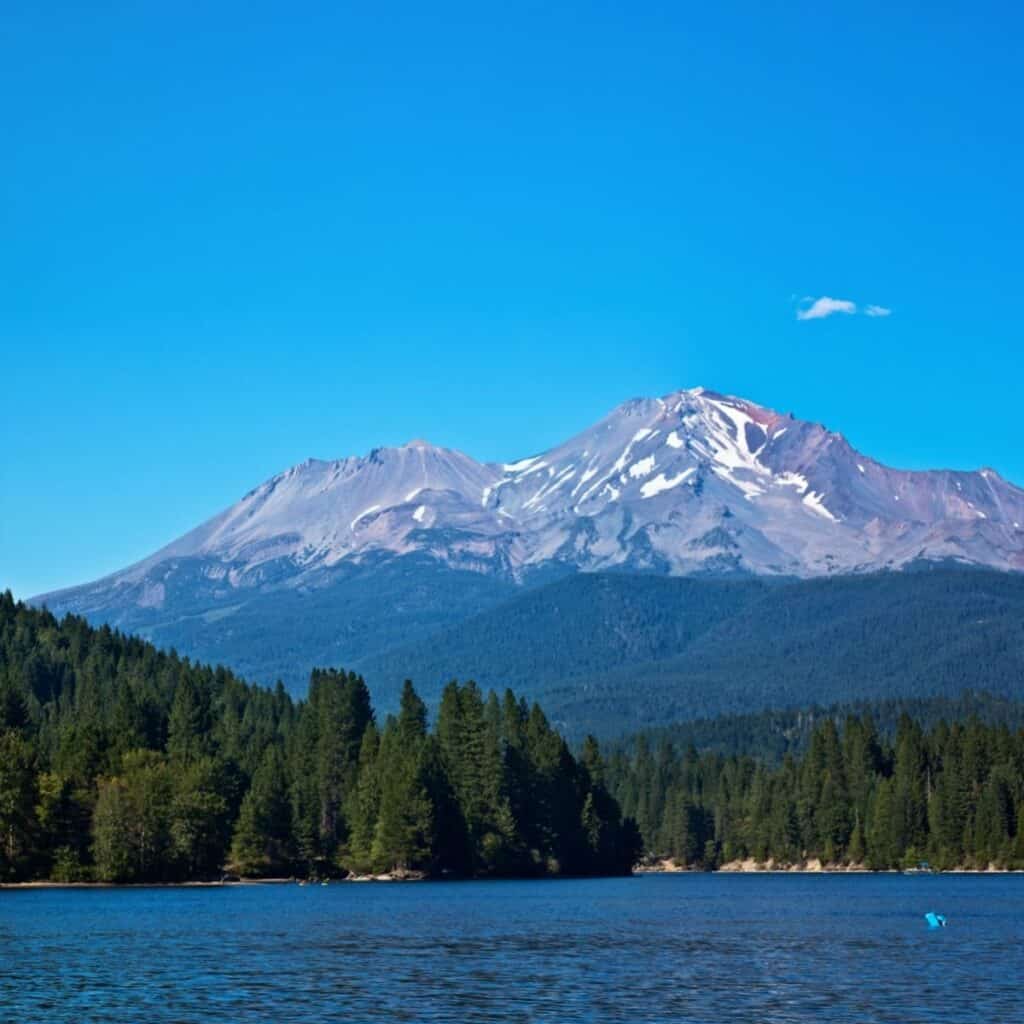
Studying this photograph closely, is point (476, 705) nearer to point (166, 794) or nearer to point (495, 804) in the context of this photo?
point (495, 804)

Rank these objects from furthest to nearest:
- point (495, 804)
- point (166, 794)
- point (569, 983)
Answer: point (495, 804) → point (166, 794) → point (569, 983)

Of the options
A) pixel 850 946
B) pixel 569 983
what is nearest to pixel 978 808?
pixel 850 946

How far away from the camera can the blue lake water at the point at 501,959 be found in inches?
2485

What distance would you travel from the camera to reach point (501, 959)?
80625mm

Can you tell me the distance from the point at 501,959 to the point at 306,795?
3748 inches

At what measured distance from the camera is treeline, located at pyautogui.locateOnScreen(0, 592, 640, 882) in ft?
483

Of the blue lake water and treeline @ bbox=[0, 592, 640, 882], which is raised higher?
treeline @ bbox=[0, 592, 640, 882]

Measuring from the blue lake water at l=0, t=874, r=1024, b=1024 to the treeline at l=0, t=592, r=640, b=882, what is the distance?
1043cm

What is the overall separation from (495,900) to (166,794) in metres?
33.6

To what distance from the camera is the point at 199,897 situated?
13475 centimetres

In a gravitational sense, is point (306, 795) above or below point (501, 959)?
above

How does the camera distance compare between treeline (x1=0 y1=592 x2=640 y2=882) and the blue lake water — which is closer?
the blue lake water

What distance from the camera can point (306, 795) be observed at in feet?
570

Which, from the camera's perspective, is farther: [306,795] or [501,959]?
[306,795]
